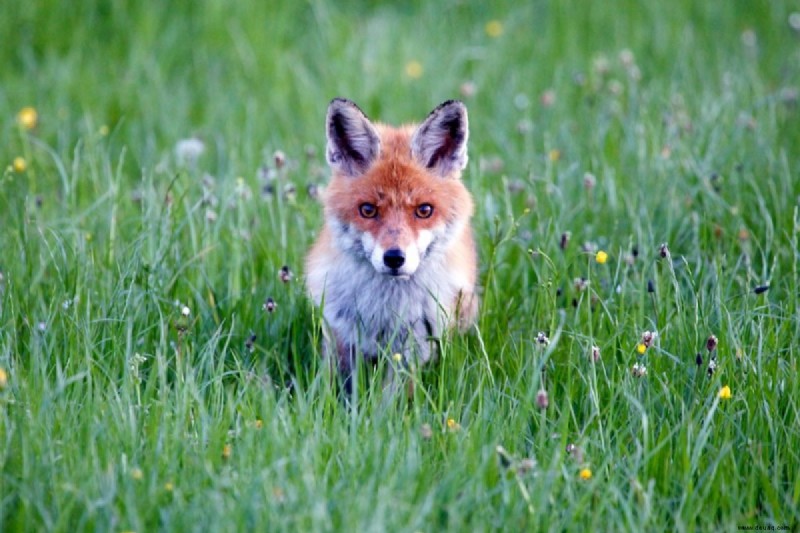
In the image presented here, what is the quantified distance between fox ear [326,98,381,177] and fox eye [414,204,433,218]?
0.46 metres

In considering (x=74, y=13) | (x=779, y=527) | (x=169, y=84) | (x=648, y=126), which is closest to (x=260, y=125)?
(x=169, y=84)

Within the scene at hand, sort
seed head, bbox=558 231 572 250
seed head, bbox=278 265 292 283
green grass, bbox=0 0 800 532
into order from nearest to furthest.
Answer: green grass, bbox=0 0 800 532
seed head, bbox=278 265 292 283
seed head, bbox=558 231 572 250

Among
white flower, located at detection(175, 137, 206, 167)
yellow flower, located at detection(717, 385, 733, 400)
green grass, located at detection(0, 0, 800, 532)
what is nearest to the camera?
green grass, located at detection(0, 0, 800, 532)

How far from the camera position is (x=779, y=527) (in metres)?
A: 3.71

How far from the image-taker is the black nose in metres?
4.65

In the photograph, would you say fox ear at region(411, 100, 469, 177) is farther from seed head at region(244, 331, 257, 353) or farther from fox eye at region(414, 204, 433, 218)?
seed head at region(244, 331, 257, 353)

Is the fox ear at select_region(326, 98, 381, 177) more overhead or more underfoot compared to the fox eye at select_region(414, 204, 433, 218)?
more overhead

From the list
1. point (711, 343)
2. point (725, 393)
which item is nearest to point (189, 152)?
point (711, 343)

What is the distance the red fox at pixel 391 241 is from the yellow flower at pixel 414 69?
3.40 m

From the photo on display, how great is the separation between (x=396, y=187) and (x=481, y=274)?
121 cm

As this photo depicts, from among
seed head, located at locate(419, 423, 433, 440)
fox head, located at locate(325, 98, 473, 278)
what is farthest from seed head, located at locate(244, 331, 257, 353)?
seed head, located at locate(419, 423, 433, 440)

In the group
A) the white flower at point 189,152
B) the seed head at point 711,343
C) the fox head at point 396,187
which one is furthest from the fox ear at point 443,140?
the white flower at point 189,152

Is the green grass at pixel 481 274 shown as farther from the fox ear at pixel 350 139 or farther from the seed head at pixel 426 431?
the fox ear at pixel 350 139

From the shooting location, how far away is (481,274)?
5.99 metres
